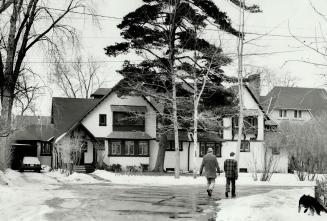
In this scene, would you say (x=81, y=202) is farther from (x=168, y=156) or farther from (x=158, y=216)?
(x=168, y=156)

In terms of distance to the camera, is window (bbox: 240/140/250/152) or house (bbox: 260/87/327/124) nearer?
window (bbox: 240/140/250/152)

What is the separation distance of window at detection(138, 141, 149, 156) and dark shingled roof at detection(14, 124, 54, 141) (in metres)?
11.7

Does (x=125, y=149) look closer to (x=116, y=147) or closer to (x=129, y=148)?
(x=129, y=148)

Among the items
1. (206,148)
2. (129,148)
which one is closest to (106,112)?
(129,148)

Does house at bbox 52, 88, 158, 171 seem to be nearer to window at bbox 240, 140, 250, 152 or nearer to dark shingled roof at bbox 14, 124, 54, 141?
dark shingled roof at bbox 14, 124, 54, 141

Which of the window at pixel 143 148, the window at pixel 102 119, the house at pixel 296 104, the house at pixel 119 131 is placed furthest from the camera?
the house at pixel 296 104

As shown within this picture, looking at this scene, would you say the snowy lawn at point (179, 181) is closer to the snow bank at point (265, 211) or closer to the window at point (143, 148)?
the window at point (143, 148)

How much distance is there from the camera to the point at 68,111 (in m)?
58.8

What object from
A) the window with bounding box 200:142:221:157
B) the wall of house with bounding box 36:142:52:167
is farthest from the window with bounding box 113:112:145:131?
the wall of house with bounding box 36:142:52:167

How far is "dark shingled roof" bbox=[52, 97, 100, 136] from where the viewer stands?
2216 inches

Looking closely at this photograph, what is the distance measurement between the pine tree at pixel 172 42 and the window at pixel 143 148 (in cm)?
1074

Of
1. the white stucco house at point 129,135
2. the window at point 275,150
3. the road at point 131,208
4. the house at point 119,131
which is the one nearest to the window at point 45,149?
the white stucco house at point 129,135

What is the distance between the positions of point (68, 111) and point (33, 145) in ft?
23.9

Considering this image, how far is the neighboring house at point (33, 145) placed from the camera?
202 feet
